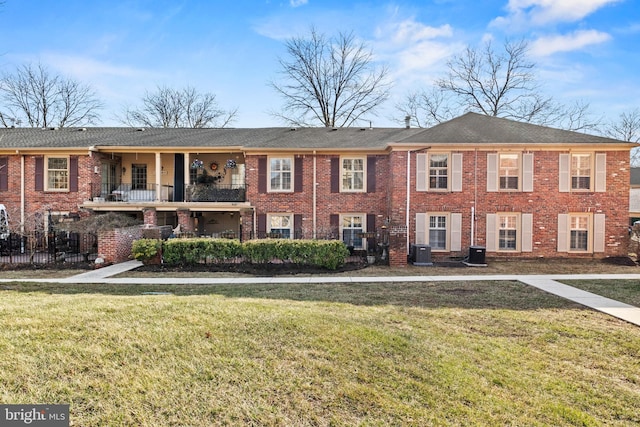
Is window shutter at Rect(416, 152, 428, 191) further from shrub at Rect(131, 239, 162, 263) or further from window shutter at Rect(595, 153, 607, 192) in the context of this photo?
shrub at Rect(131, 239, 162, 263)

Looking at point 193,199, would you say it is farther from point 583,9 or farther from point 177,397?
point 583,9

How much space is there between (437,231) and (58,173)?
1796 cm

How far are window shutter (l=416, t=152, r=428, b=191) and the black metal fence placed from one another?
44.0ft

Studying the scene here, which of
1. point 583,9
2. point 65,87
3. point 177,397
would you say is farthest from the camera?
point 65,87

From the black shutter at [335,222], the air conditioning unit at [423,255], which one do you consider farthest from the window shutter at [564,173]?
the black shutter at [335,222]

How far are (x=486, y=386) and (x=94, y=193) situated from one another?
1839cm

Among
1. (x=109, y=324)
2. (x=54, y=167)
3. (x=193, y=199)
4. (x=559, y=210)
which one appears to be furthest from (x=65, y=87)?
(x=559, y=210)

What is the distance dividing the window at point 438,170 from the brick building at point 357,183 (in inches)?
1.7

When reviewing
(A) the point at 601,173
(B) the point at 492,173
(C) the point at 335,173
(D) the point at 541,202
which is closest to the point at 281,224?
(C) the point at 335,173

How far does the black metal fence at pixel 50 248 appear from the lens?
12.9 m

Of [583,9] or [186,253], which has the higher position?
[583,9]

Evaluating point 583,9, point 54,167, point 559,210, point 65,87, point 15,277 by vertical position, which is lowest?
point 15,277

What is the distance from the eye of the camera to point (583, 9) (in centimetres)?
1343

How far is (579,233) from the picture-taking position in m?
14.5
